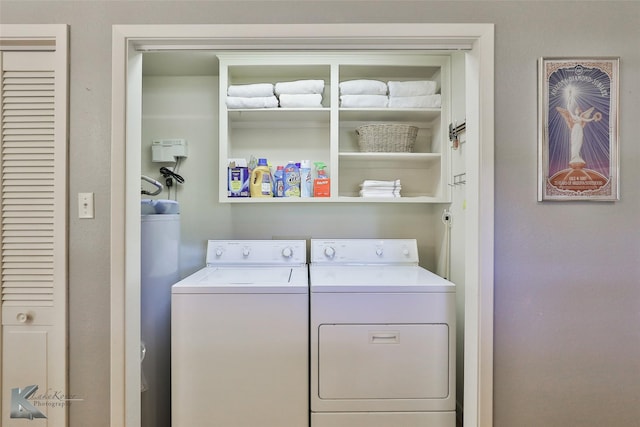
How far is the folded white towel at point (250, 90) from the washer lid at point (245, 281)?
42.2 inches

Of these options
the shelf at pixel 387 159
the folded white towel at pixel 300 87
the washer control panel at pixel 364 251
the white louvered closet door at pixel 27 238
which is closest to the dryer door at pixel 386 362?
the washer control panel at pixel 364 251

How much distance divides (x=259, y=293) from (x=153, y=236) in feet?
1.97

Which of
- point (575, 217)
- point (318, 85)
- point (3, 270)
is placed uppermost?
point (318, 85)

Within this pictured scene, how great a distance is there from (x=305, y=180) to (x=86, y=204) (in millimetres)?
1114

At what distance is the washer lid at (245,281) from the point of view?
4.73ft

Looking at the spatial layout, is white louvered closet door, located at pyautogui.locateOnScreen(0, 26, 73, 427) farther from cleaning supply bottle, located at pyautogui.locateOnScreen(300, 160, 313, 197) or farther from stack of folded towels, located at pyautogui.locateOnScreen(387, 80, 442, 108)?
stack of folded towels, located at pyautogui.locateOnScreen(387, 80, 442, 108)

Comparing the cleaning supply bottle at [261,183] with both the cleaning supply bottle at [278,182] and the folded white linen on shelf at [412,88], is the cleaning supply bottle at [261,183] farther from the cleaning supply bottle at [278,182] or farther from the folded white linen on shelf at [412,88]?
the folded white linen on shelf at [412,88]

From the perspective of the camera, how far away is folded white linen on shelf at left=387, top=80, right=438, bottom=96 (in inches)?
74.5

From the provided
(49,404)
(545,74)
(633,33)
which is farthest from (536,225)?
(49,404)

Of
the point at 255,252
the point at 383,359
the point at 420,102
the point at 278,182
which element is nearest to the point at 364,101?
the point at 420,102

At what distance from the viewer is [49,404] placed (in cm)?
122

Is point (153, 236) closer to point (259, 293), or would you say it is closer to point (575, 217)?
point (259, 293)

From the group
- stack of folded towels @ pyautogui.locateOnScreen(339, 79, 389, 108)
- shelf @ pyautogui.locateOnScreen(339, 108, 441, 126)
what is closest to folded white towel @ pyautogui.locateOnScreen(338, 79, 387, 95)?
stack of folded towels @ pyautogui.locateOnScreen(339, 79, 389, 108)

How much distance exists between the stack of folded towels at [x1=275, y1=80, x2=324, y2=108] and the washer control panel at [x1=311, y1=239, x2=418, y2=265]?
33.9 inches
